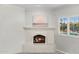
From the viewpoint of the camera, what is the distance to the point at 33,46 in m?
4.50

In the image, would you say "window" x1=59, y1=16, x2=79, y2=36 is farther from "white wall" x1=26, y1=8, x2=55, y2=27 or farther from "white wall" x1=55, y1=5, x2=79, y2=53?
"white wall" x1=26, y1=8, x2=55, y2=27

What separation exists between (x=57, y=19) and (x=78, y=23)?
905 millimetres

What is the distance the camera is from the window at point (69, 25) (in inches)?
143

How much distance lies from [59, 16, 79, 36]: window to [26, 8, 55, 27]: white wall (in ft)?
1.35

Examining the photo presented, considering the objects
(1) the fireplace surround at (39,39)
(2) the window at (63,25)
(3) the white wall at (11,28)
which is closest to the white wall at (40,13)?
(3) the white wall at (11,28)

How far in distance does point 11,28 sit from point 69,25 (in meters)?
1.72

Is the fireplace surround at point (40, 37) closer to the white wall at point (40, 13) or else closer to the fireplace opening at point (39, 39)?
the fireplace opening at point (39, 39)

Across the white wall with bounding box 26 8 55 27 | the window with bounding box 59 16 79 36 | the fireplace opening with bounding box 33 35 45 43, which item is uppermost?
the white wall with bounding box 26 8 55 27

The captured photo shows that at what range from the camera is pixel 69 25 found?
3918mm

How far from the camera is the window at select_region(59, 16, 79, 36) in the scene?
3.64m

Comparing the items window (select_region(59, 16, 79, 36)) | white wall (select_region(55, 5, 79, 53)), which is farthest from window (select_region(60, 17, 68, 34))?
white wall (select_region(55, 5, 79, 53))
